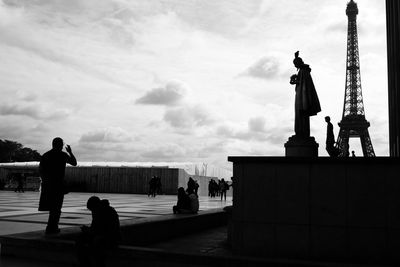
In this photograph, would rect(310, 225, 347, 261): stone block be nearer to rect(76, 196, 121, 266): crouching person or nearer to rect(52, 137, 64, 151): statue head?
Result: rect(76, 196, 121, 266): crouching person

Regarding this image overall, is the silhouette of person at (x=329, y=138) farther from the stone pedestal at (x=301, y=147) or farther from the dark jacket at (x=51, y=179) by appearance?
the dark jacket at (x=51, y=179)

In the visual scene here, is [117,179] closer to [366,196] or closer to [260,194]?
[260,194]

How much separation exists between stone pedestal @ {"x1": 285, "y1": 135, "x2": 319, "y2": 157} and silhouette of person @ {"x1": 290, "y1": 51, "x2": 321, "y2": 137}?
5.7 inches

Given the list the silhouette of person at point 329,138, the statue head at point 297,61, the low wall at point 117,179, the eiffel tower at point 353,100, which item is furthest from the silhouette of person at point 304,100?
the eiffel tower at point 353,100

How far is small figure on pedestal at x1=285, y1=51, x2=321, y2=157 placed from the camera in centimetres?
964

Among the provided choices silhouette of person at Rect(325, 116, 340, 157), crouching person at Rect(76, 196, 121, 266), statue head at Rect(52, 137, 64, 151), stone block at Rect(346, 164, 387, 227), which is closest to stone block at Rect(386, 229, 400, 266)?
stone block at Rect(346, 164, 387, 227)

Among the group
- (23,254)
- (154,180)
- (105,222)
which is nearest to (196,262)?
(105,222)

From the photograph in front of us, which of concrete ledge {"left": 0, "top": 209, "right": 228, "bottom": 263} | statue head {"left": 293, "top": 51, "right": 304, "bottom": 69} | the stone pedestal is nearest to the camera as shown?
concrete ledge {"left": 0, "top": 209, "right": 228, "bottom": 263}

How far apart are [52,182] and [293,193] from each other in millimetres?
4127

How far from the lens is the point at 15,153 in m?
92.9

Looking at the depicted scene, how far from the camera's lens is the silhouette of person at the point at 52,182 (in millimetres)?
7387

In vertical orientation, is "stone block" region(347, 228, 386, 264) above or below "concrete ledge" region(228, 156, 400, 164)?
below

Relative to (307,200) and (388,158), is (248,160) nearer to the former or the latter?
(307,200)

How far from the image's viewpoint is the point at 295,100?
10164 mm
